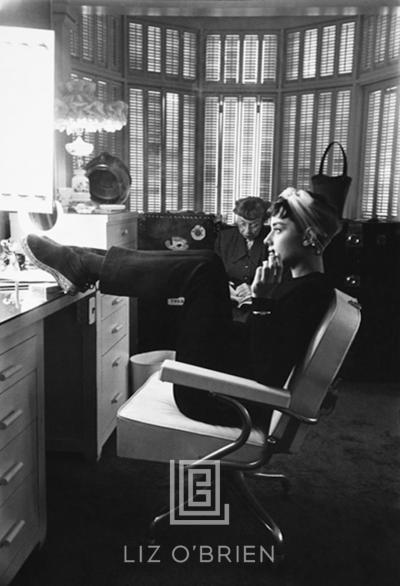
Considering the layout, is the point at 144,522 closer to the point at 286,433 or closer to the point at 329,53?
the point at 286,433

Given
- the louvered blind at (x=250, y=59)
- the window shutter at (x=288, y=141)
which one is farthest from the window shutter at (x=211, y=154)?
the window shutter at (x=288, y=141)

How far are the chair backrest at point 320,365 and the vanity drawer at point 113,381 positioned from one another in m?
1.13

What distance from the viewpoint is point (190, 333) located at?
2037 mm

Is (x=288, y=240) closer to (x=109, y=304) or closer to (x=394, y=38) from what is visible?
(x=109, y=304)

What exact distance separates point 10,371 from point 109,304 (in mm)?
1219

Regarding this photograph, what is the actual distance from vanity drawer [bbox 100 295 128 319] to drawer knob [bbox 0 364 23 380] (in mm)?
1026

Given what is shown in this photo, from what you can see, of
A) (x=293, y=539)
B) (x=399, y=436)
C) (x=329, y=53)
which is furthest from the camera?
(x=329, y=53)

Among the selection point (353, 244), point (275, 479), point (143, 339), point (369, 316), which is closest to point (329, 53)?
point (353, 244)

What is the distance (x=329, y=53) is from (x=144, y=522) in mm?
3972

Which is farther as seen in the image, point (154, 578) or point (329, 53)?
point (329, 53)

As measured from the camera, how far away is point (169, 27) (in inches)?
198

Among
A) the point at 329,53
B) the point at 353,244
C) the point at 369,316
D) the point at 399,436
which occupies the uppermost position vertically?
the point at 329,53

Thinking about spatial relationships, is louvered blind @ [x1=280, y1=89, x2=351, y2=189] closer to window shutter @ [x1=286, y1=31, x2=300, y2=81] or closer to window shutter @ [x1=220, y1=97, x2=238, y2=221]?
window shutter @ [x1=286, y1=31, x2=300, y2=81]

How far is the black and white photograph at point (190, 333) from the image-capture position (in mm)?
Answer: 1894
